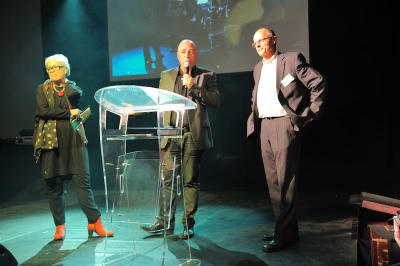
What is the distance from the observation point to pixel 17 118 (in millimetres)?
5387

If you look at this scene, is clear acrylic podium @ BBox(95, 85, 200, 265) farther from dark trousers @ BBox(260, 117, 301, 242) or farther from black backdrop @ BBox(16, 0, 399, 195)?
black backdrop @ BBox(16, 0, 399, 195)

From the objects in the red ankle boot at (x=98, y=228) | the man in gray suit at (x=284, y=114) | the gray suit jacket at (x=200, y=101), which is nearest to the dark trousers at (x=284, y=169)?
the man in gray suit at (x=284, y=114)

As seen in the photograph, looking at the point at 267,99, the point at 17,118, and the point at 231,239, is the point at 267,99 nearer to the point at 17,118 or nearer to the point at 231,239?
the point at 231,239

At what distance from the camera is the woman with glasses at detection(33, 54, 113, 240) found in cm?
277

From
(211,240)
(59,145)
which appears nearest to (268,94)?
(211,240)

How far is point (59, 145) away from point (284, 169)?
170 cm

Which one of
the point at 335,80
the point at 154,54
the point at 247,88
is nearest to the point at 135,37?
the point at 154,54

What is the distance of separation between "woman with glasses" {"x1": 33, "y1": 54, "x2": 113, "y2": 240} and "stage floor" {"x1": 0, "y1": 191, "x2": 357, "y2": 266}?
0.77ft

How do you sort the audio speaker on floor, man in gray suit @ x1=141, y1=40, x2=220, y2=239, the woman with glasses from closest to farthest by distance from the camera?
the audio speaker on floor < man in gray suit @ x1=141, y1=40, x2=220, y2=239 < the woman with glasses

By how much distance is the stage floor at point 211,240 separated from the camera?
2.23m

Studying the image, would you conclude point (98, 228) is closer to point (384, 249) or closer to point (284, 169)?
point (284, 169)

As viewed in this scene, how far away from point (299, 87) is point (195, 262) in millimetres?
1320

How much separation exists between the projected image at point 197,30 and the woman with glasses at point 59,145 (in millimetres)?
2013

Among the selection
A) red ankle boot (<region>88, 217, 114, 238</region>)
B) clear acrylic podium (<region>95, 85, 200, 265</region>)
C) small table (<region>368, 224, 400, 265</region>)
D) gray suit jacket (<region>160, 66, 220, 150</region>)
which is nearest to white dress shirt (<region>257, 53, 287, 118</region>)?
gray suit jacket (<region>160, 66, 220, 150</region>)
